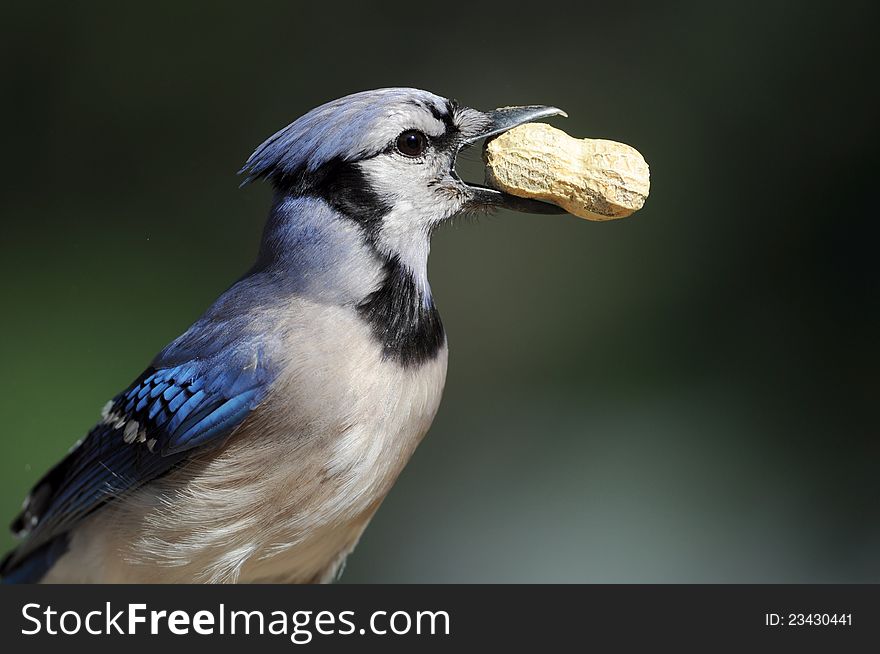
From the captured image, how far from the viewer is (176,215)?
295 cm

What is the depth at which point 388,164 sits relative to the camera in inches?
62.0

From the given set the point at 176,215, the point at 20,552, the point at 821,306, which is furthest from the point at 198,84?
the point at 821,306

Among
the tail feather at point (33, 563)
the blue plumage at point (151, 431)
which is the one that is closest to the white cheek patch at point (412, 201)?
the blue plumage at point (151, 431)

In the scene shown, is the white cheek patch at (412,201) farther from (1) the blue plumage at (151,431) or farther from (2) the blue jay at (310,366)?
(1) the blue plumage at (151,431)

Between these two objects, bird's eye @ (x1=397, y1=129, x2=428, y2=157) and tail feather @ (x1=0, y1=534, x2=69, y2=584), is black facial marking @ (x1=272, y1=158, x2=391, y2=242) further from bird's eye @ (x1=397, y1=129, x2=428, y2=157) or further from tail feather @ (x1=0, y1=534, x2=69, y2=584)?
tail feather @ (x1=0, y1=534, x2=69, y2=584)

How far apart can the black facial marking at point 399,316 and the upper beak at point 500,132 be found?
→ 0.54ft

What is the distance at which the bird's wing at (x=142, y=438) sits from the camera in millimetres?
1583

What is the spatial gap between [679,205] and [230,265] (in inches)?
49.9

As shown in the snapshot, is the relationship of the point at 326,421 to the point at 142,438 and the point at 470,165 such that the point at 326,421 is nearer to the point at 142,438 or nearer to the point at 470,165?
the point at 142,438

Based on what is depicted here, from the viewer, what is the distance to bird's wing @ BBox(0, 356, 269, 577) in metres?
1.58

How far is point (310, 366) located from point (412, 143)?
356 millimetres

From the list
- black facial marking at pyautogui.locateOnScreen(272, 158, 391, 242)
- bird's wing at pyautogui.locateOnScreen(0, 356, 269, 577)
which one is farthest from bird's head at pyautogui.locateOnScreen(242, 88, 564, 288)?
bird's wing at pyautogui.locateOnScreen(0, 356, 269, 577)

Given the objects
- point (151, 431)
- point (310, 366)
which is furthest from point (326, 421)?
point (151, 431)

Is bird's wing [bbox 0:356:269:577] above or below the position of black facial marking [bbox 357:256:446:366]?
below
